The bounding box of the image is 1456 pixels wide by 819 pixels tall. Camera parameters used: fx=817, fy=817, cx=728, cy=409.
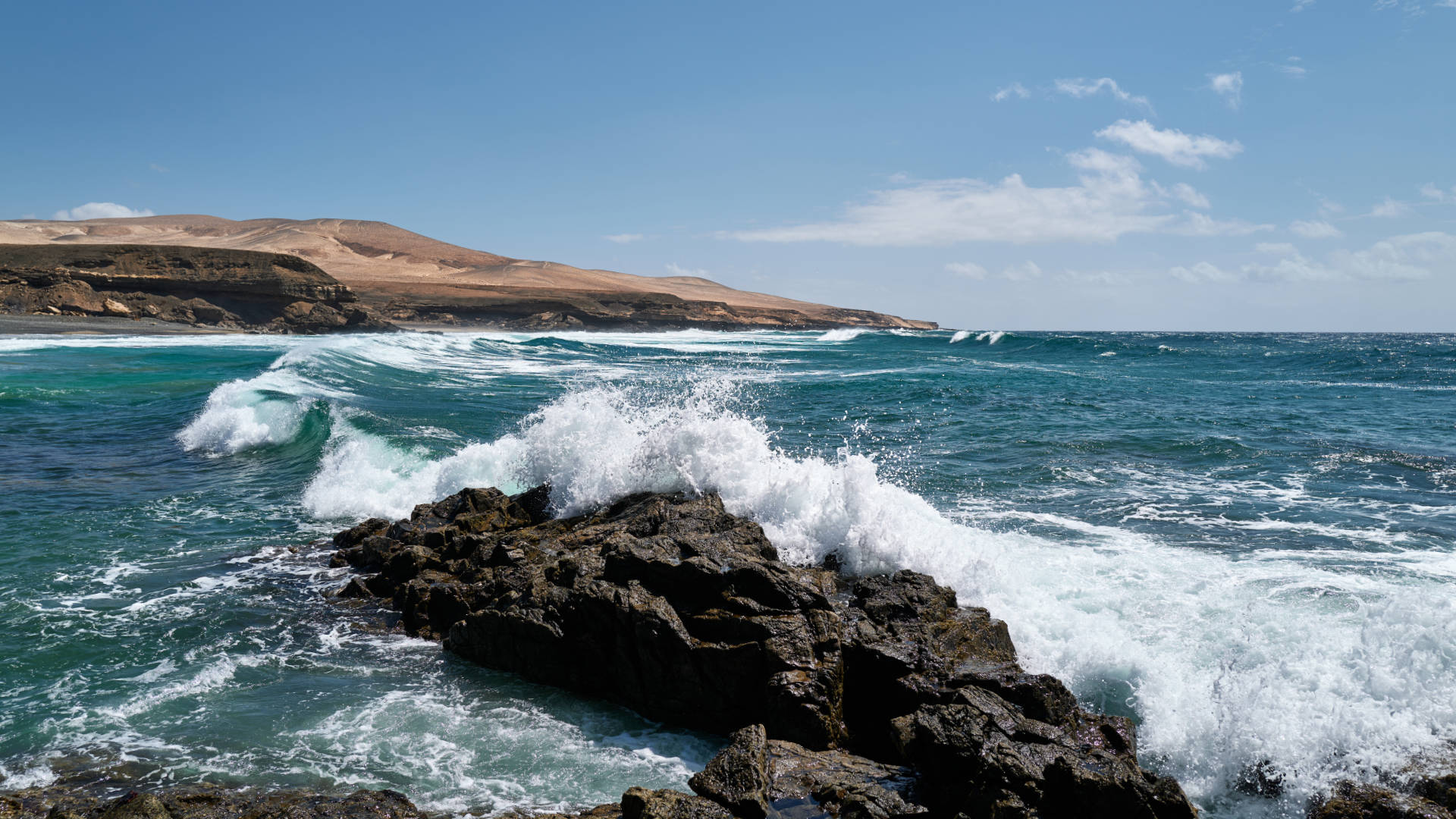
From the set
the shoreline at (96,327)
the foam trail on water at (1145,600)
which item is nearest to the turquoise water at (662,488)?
the foam trail on water at (1145,600)

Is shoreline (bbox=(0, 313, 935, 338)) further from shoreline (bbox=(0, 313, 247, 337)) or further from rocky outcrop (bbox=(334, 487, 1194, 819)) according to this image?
rocky outcrop (bbox=(334, 487, 1194, 819))

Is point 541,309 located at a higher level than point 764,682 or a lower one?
higher

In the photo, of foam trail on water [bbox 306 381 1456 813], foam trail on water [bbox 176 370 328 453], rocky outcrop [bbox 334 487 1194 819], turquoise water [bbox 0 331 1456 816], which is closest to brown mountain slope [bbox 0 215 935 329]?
foam trail on water [bbox 176 370 328 453]

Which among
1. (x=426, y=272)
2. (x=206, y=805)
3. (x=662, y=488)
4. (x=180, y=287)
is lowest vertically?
(x=206, y=805)

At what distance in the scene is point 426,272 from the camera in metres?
85.8

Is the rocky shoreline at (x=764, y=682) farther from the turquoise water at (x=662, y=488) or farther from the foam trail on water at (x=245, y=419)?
the foam trail on water at (x=245, y=419)

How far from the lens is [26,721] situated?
479 centimetres

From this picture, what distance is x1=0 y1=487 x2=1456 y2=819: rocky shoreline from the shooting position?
12.2 ft

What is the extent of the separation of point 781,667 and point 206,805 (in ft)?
9.65

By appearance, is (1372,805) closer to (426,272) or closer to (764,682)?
(764,682)

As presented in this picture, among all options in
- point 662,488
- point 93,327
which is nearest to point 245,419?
point 662,488

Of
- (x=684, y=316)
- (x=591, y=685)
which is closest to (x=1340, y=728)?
(x=591, y=685)

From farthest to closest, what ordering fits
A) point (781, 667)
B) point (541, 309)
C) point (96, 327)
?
point (541, 309)
point (96, 327)
point (781, 667)

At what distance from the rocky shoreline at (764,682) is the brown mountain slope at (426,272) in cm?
6074
